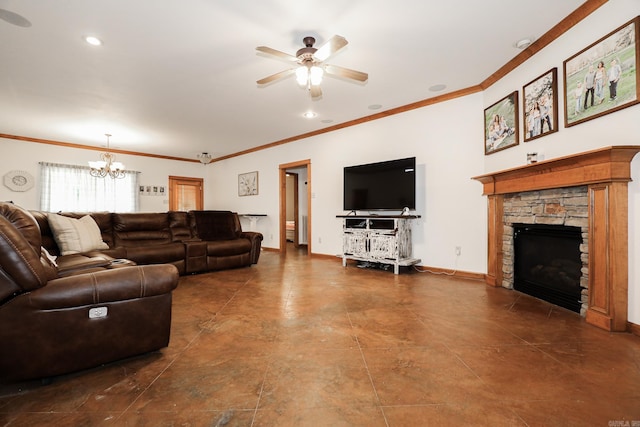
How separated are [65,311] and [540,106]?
13.4ft

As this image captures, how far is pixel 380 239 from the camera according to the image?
14.4ft

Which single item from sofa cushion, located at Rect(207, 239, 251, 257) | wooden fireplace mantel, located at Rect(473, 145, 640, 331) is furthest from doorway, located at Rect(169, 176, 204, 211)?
wooden fireplace mantel, located at Rect(473, 145, 640, 331)

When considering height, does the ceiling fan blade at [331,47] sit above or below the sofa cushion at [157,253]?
above

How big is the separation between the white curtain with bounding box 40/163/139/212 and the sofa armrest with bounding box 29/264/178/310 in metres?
6.89

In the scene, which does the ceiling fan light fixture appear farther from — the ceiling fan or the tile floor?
the tile floor

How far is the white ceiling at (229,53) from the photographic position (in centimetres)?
240

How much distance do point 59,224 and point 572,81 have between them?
5243 millimetres

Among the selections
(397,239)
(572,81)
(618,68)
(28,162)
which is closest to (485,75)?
(572,81)

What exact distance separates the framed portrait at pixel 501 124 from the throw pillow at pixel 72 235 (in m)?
4.98

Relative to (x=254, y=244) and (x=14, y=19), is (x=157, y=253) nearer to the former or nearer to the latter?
(x=254, y=244)

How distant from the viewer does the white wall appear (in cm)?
607

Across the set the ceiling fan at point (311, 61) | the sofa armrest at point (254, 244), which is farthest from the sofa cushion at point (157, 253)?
the ceiling fan at point (311, 61)

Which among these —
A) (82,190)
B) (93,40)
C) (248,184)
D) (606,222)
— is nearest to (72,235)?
(93,40)

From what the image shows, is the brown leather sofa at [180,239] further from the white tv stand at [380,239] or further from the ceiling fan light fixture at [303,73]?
the ceiling fan light fixture at [303,73]
